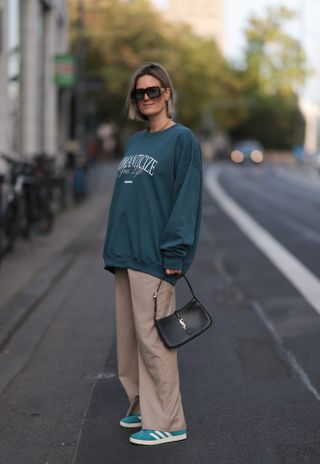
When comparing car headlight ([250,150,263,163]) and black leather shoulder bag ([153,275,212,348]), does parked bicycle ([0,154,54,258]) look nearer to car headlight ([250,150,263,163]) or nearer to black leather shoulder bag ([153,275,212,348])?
black leather shoulder bag ([153,275,212,348])

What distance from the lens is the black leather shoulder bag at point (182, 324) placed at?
462 cm

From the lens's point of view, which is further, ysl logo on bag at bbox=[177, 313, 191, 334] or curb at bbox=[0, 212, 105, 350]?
curb at bbox=[0, 212, 105, 350]

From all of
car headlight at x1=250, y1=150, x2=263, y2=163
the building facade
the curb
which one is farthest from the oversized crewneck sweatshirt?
car headlight at x1=250, y1=150, x2=263, y2=163

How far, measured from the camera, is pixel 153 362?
4660mm

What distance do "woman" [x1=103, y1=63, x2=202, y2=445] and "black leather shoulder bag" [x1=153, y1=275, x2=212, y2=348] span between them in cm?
4

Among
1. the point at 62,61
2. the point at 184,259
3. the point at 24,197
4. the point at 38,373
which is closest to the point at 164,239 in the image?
the point at 184,259

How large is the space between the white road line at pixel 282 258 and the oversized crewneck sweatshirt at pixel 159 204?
434 cm

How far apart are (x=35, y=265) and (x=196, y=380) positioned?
20.0 feet

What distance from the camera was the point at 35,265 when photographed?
1193 cm

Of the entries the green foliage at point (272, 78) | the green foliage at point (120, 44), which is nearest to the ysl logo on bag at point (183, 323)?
the green foliage at point (120, 44)

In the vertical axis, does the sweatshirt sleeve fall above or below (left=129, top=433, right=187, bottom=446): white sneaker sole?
above

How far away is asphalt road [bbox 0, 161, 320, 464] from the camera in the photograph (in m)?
4.67

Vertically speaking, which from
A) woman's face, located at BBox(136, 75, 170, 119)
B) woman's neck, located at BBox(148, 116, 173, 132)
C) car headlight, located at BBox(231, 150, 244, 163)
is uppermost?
woman's face, located at BBox(136, 75, 170, 119)

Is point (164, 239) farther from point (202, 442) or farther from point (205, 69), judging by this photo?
point (205, 69)
